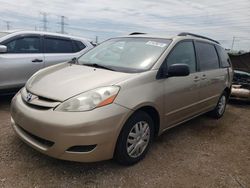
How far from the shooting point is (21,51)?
5.16 m

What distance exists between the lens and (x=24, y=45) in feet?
17.1

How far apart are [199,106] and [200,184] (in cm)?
170

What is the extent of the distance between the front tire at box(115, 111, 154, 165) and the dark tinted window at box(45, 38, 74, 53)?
335cm

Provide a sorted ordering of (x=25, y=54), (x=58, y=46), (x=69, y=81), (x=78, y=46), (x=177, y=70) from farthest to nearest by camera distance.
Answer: (x=78, y=46) < (x=58, y=46) < (x=25, y=54) < (x=177, y=70) < (x=69, y=81)

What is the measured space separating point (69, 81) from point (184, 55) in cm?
184

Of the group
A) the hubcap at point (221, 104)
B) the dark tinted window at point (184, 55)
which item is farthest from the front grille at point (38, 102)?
the hubcap at point (221, 104)

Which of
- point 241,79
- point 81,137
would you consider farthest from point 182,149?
point 241,79

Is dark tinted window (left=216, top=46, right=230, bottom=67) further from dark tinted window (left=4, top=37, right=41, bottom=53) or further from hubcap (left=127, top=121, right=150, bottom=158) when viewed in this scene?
dark tinted window (left=4, top=37, right=41, bottom=53)

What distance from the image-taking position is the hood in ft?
9.09

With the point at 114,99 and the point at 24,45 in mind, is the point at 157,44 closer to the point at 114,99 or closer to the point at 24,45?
the point at 114,99

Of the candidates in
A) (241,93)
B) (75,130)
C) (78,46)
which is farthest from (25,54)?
(241,93)

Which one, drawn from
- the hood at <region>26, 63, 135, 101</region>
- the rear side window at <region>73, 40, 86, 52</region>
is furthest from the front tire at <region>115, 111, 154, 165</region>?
the rear side window at <region>73, 40, 86, 52</region>

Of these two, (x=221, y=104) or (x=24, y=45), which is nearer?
(x=24, y=45)

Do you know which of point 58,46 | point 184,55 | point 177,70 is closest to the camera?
point 177,70
